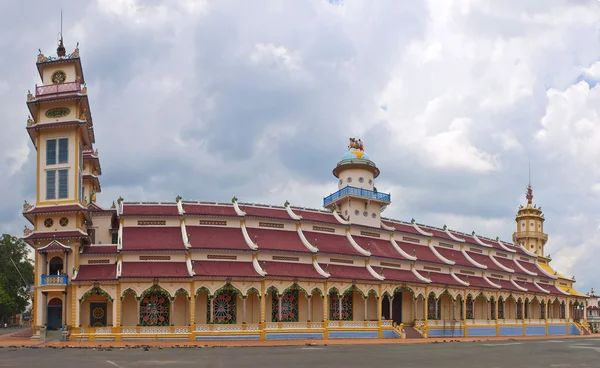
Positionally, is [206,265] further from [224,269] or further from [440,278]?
[440,278]

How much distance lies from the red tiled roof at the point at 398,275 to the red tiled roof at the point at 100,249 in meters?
23.3

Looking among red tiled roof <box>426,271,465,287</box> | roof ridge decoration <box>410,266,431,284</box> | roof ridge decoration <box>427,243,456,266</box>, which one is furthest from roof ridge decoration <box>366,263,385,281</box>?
roof ridge decoration <box>427,243,456,266</box>

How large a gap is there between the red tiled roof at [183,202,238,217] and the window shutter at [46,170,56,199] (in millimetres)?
10343

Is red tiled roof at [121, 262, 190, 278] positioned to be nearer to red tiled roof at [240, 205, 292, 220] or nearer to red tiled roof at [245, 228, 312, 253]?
red tiled roof at [245, 228, 312, 253]

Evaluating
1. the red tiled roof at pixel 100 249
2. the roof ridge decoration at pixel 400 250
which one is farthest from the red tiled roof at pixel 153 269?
the roof ridge decoration at pixel 400 250

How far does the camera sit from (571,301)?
280ft

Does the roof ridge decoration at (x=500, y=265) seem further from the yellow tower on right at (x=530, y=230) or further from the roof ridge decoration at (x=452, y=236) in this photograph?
the yellow tower on right at (x=530, y=230)

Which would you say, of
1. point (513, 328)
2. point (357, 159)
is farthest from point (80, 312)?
point (513, 328)

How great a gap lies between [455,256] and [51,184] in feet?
140

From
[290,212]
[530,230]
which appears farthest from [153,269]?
[530,230]

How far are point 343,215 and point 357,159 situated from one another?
6.63 meters

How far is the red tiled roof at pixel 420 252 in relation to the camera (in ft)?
208

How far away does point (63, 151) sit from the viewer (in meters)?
49.4

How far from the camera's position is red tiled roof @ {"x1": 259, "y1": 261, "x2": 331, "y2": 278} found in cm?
4941
